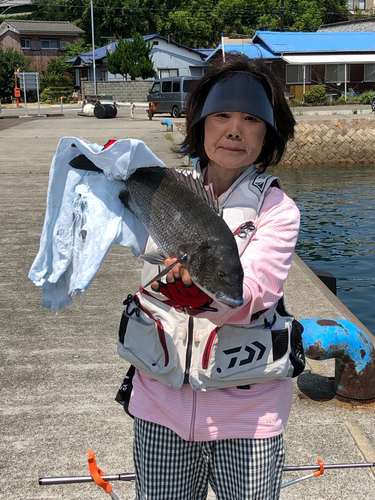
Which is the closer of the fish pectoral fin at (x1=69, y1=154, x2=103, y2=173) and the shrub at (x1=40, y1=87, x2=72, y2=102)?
the fish pectoral fin at (x1=69, y1=154, x2=103, y2=173)

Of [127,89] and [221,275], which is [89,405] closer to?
[221,275]

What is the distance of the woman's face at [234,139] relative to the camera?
216 cm

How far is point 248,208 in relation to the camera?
2.07 metres

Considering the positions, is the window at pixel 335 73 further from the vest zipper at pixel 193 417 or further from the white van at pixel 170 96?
the vest zipper at pixel 193 417

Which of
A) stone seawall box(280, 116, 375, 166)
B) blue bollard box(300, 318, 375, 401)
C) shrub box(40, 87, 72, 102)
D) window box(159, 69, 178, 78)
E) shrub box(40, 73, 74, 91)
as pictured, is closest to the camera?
blue bollard box(300, 318, 375, 401)

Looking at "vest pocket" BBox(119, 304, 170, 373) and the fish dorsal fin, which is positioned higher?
the fish dorsal fin

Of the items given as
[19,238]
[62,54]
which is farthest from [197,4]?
[19,238]

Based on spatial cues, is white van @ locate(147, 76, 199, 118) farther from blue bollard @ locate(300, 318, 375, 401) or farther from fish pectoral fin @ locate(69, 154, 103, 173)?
fish pectoral fin @ locate(69, 154, 103, 173)

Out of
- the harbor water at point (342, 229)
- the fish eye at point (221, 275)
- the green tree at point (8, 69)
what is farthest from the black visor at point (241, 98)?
the green tree at point (8, 69)

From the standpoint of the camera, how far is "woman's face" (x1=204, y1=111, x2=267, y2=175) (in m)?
2.16

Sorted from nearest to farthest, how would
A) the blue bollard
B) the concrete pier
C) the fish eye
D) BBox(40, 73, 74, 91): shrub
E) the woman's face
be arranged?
1. the fish eye
2. the woman's face
3. the concrete pier
4. the blue bollard
5. BBox(40, 73, 74, 91): shrub

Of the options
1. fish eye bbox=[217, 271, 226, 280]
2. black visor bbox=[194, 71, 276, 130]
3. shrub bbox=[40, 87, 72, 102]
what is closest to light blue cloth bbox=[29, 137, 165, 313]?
black visor bbox=[194, 71, 276, 130]

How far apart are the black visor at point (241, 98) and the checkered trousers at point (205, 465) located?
114cm

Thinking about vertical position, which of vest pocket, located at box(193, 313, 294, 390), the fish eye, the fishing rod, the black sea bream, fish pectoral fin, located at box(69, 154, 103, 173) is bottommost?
the fishing rod
